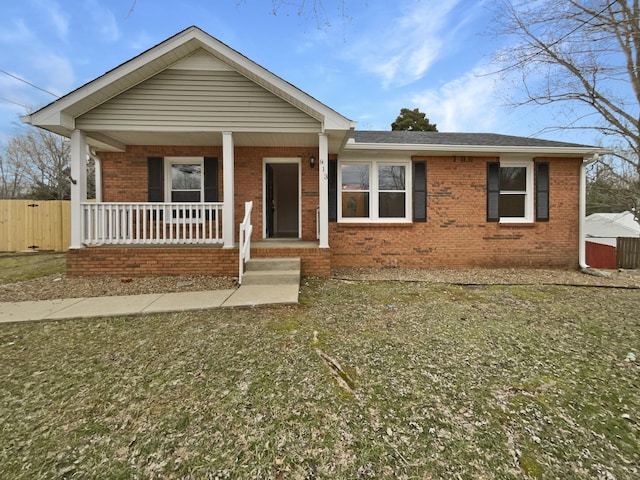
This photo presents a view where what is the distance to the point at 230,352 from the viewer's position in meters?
2.91

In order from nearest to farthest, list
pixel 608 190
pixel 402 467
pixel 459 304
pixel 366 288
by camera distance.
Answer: pixel 402 467 < pixel 459 304 < pixel 366 288 < pixel 608 190

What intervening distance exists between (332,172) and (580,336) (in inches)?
220

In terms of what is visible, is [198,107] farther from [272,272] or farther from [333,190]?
[272,272]

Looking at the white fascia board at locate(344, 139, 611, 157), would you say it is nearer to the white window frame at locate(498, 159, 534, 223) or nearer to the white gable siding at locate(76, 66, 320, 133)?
the white window frame at locate(498, 159, 534, 223)

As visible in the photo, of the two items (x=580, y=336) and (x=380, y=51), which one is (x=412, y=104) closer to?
(x=380, y=51)

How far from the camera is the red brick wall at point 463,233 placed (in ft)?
24.9

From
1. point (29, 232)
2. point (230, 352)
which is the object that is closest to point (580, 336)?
point (230, 352)

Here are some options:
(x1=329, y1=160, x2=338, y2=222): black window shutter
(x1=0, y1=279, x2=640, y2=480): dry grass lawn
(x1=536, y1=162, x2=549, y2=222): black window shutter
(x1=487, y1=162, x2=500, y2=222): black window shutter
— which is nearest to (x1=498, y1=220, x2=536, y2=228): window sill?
(x1=487, y1=162, x2=500, y2=222): black window shutter

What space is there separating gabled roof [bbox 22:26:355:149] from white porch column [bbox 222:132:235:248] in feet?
4.50

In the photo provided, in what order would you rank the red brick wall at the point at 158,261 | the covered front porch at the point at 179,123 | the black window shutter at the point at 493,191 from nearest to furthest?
the covered front porch at the point at 179,123
the red brick wall at the point at 158,261
the black window shutter at the point at 493,191

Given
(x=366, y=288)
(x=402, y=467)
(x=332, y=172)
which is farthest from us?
(x=332, y=172)

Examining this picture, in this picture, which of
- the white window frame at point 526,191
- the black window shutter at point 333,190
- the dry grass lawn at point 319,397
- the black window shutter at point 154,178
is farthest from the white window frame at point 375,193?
the black window shutter at point 154,178

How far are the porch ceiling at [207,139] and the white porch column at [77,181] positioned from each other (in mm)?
335

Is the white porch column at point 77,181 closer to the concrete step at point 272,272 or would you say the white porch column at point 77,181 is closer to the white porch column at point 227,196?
the white porch column at point 227,196
